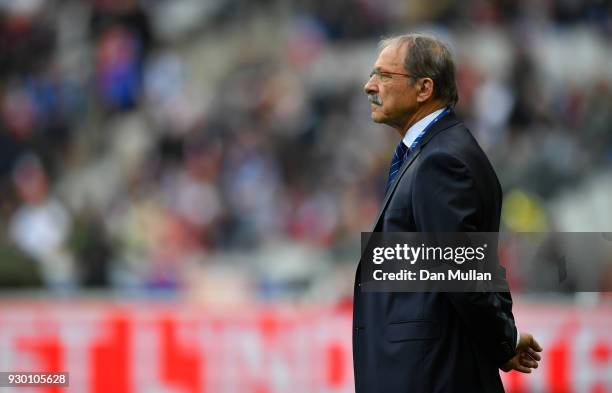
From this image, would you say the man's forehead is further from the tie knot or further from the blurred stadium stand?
the blurred stadium stand

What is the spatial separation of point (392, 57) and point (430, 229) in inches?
28.0

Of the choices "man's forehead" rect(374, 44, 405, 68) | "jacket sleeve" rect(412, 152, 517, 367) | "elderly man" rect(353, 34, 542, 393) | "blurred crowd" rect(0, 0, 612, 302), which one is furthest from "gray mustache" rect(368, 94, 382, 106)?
"blurred crowd" rect(0, 0, 612, 302)

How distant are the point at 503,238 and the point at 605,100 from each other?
3.11m

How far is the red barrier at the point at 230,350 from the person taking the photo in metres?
7.77

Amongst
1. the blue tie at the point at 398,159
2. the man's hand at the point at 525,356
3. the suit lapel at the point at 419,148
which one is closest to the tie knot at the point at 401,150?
the blue tie at the point at 398,159

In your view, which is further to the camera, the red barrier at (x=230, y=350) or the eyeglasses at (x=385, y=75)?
the red barrier at (x=230, y=350)

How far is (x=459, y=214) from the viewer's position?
13.1 ft

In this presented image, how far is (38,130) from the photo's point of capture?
14.5m

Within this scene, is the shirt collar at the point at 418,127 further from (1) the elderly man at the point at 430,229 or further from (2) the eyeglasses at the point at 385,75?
(2) the eyeglasses at the point at 385,75

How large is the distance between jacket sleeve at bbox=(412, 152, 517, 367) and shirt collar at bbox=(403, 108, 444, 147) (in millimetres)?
253

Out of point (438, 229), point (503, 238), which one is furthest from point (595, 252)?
point (438, 229)

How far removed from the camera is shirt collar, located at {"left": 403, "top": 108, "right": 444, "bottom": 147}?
4367mm

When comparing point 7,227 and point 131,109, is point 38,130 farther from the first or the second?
point 7,227

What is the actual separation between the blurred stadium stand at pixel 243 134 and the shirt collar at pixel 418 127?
5188mm
